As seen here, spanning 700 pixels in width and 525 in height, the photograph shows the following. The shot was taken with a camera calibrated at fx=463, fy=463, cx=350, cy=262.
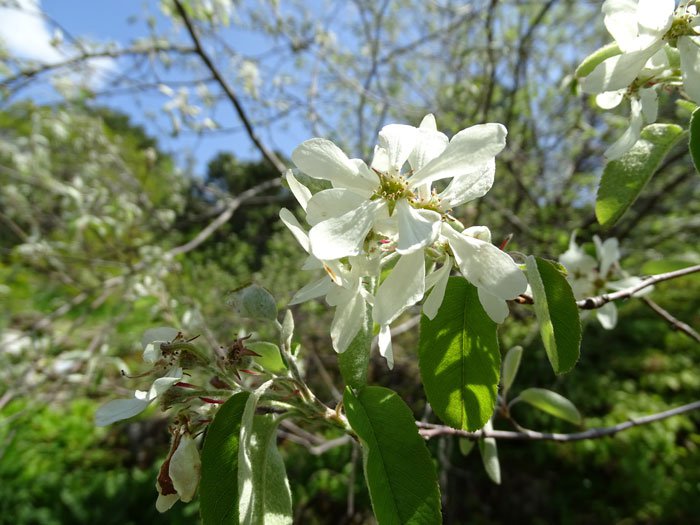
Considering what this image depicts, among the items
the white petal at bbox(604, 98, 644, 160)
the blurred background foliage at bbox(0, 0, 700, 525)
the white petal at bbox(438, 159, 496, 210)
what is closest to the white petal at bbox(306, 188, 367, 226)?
the white petal at bbox(438, 159, 496, 210)

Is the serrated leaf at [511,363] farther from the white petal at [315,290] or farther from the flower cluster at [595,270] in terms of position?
the white petal at [315,290]

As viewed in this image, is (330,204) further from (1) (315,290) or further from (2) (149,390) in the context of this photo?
(2) (149,390)

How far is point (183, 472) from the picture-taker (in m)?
0.46

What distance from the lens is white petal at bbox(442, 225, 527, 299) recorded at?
423 millimetres

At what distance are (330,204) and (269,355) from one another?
10.9 inches

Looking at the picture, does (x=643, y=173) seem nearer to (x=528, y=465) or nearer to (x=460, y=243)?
(x=460, y=243)

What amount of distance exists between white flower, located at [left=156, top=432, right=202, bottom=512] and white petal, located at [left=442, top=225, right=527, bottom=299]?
326 mm

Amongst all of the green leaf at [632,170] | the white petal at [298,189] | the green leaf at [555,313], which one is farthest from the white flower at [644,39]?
the white petal at [298,189]

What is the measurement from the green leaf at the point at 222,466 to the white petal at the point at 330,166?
235mm

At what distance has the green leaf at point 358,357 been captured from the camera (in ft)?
1.66

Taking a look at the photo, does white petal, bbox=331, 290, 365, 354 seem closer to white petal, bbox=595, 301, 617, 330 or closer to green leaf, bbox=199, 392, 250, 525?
green leaf, bbox=199, 392, 250, 525

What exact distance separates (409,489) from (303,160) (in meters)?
0.33

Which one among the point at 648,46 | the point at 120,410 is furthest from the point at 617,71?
the point at 120,410

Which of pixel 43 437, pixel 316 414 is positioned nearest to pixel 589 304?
pixel 316 414
